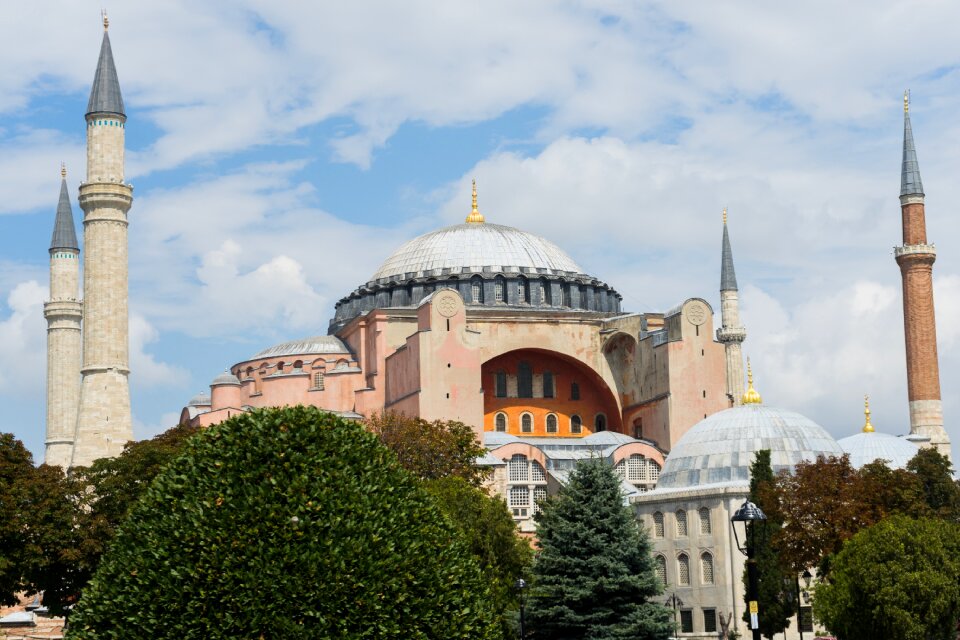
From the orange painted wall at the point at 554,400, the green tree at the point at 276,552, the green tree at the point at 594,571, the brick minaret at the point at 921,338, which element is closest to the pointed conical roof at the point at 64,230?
the orange painted wall at the point at 554,400

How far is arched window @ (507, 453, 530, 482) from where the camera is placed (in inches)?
1965

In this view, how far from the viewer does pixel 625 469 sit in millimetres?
50219

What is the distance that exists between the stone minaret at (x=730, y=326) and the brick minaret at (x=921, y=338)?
1131cm

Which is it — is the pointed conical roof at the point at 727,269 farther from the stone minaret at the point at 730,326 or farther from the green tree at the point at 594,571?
the green tree at the point at 594,571

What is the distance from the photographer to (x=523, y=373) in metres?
57.0

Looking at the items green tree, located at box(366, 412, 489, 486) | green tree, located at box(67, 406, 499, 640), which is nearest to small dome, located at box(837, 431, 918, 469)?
green tree, located at box(366, 412, 489, 486)

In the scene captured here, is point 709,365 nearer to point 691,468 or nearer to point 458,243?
point 691,468

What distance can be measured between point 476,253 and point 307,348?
27.1ft

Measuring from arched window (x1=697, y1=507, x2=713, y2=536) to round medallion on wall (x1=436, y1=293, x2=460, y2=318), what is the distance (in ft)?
40.4

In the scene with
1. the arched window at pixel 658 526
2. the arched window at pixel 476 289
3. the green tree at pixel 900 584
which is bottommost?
the green tree at pixel 900 584

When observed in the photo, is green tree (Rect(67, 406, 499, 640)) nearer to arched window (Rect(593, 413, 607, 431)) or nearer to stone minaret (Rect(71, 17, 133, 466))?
stone minaret (Rect(71, 17, 133, 466))

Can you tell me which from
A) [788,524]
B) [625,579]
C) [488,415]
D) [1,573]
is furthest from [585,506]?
[488,415]

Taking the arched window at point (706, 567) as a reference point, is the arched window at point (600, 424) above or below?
above

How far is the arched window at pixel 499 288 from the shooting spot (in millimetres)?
58219
